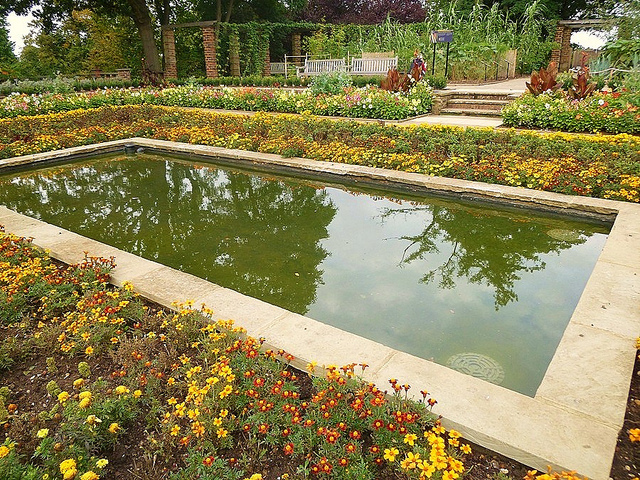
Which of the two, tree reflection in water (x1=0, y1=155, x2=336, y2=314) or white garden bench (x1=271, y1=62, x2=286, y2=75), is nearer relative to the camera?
tree reflection in water (x1=0, y1=155, x2=336, y2=314)

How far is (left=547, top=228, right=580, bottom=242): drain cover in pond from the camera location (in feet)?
13.5

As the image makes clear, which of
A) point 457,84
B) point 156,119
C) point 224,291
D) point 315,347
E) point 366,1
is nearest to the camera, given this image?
point 315,347

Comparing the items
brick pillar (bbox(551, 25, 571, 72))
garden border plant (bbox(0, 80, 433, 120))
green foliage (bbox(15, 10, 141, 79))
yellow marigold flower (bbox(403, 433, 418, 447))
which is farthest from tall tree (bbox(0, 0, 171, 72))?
yellow marigold flower (bbox(403, 433, 418, 447))

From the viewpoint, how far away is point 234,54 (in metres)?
18.9

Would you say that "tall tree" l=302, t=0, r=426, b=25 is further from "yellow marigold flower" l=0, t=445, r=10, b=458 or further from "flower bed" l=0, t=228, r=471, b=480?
"yellow marigold flower" l=0, t=445, r=10, b=458

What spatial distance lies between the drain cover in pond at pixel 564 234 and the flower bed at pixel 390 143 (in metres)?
0.72

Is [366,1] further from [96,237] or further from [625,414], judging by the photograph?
[625,414]

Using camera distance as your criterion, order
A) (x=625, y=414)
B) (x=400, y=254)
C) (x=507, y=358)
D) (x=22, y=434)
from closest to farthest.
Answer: (x=22, y=434)
(x=625, y=414)
(x=507, y=358)
(x=400, y=254)

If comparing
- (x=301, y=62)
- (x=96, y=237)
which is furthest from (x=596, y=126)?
(x=301, y=62)

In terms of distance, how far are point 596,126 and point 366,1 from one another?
792 inches

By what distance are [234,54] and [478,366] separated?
62.2ft

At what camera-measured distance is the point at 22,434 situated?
1.81 metres

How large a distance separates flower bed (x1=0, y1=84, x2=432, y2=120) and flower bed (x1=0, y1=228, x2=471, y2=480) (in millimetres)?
7052

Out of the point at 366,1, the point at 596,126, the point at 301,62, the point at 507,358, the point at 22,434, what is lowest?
the point at 507,358
